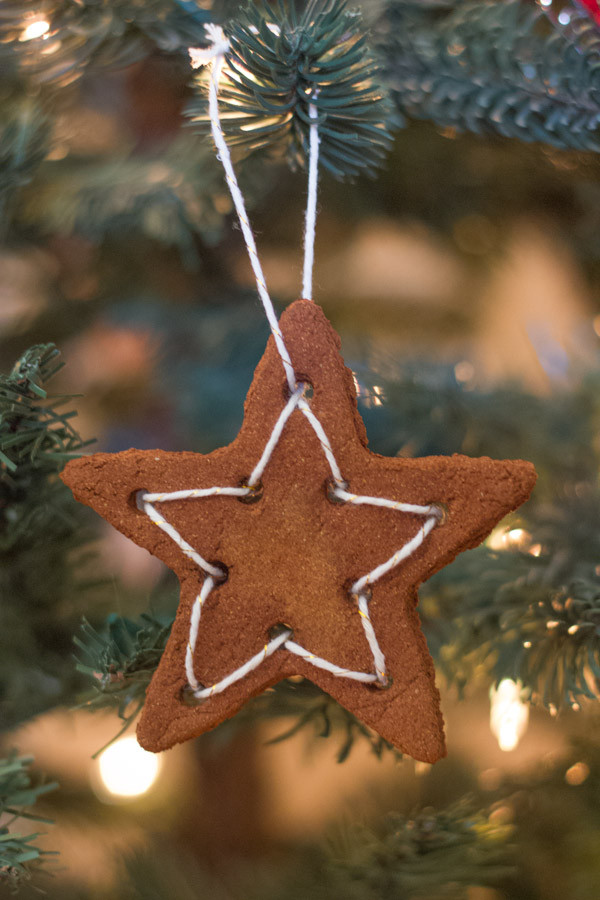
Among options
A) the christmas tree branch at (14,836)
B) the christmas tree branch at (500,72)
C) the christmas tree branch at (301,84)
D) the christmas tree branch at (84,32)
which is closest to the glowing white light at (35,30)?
the christmas tree branch at (84,32)

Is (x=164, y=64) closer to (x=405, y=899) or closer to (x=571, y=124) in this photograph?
(x=571, y=124)

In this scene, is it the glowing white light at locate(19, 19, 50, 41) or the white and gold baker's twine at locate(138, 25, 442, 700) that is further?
the glowing white light at locate(19, 19, 50, 41)

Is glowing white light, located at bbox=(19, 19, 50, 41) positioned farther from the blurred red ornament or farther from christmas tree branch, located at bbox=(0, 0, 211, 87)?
the blurred red ornament

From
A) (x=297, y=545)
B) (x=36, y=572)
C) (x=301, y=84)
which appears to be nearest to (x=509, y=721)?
(x=297, y=545)

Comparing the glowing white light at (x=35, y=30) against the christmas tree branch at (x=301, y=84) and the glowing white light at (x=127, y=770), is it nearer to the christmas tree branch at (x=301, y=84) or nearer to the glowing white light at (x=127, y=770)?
the christmas tree branch at (x=301, y=84)

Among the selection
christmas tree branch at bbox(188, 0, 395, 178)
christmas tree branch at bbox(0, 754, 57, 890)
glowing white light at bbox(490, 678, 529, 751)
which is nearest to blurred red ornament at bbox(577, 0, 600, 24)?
christmas tree branch at bbox(188, 0, 395, 178)

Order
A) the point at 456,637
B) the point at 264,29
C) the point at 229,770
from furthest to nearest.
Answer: the point at 229,770 → the point at 456,637 → the point at 264,29

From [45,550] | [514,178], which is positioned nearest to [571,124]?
[514,178]

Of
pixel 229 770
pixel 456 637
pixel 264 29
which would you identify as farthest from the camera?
pixel 229 770
